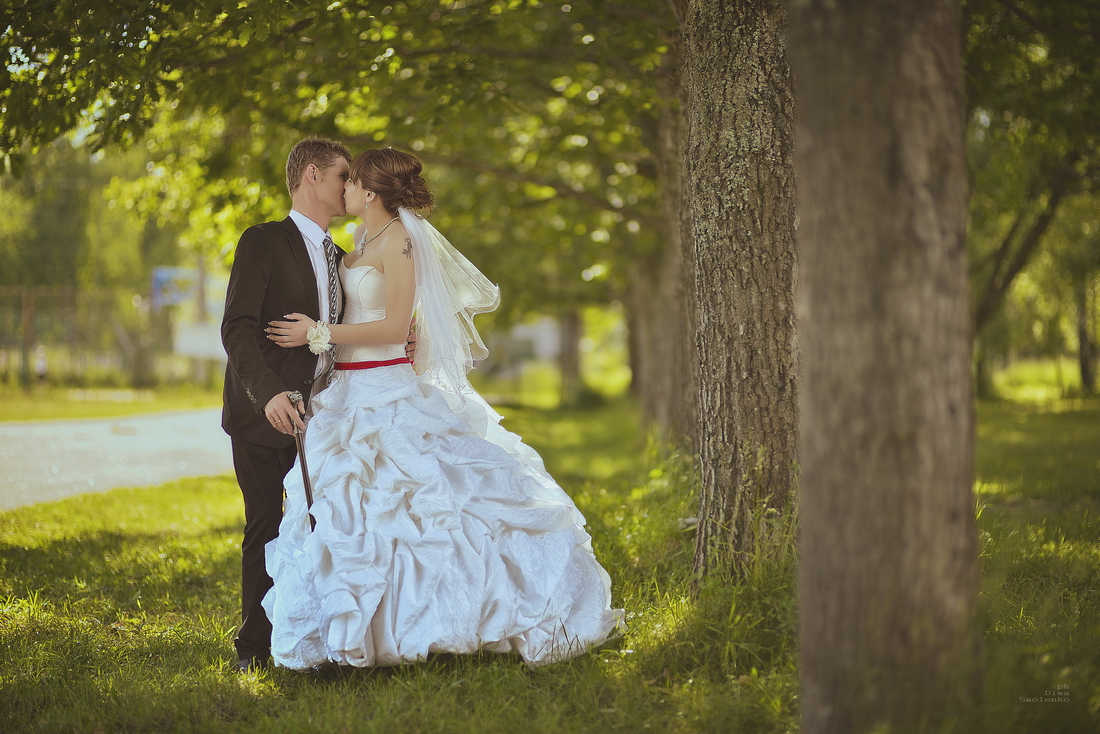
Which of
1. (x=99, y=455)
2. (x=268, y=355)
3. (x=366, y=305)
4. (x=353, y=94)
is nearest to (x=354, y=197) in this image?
(x=366, y=305)

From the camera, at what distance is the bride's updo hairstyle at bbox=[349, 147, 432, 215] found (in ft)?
13.2

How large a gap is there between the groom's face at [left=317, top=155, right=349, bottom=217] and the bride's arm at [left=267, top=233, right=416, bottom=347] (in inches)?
16.5

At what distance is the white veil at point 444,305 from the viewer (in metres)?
4.10

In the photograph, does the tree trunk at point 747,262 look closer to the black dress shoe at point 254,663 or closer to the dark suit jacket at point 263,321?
the dark suit jacket at point 263,321

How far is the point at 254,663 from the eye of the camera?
12.2 ft

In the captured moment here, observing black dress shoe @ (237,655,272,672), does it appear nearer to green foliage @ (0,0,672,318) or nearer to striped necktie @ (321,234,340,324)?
striped necktie @ (321,234,340,324)

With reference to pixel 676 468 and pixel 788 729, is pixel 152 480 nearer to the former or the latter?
pixel 676 468

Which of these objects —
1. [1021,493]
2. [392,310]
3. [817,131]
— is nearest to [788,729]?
[817,131]

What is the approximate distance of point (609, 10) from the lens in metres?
6.68

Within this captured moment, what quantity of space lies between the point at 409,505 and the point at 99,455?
317 inches

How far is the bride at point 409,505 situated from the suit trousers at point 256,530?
0.20 m

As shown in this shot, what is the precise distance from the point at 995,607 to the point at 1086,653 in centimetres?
56

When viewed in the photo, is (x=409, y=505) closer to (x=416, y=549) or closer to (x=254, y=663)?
(x=416, y=549)

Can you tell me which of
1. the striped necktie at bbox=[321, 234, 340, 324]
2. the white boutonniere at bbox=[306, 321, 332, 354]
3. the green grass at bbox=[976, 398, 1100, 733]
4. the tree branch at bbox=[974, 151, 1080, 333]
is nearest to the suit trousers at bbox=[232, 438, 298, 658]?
the white boutonniere at bbox=[306, 321, 332, 354]
